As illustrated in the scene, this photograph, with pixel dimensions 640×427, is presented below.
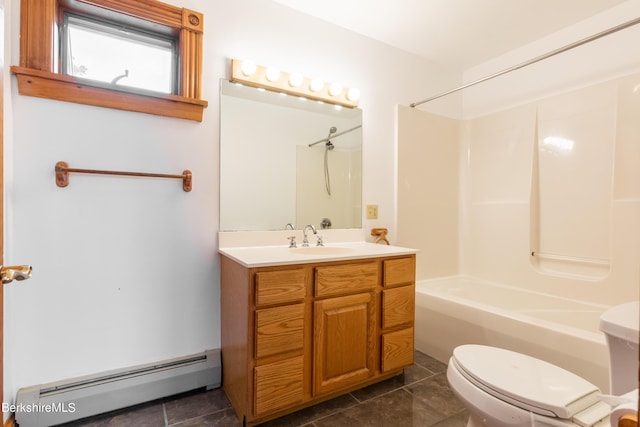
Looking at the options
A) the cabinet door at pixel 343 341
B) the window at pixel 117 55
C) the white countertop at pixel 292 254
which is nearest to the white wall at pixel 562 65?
the white countertop at pixel 292 254

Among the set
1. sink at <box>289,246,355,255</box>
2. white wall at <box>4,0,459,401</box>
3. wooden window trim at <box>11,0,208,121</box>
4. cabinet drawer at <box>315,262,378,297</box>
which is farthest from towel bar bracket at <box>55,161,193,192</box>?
cabinet drawer at <box>315,262,378,297</box>

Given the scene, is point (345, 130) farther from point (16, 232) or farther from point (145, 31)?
point (16, 232)

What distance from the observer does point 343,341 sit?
63.0 inches

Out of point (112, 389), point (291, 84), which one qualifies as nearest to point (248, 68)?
point (291, 84)

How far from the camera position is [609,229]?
6.62ft

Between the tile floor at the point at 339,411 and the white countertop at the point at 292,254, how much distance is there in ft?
2.54

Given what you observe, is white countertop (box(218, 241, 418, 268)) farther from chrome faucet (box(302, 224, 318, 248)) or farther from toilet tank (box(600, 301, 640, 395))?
toilet tank (box(600, 301, 640, 395))

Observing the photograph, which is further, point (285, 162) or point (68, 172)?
point (285, 162)

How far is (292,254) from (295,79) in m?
1.12

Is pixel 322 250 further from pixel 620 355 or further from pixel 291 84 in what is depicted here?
pixel 620 355

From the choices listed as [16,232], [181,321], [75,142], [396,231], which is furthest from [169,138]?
[396,231]

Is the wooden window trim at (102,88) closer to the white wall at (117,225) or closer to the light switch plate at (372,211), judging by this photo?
the white wall at (117,225)

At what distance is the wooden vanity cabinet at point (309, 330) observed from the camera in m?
1.38

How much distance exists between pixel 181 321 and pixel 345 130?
1.62 meters
